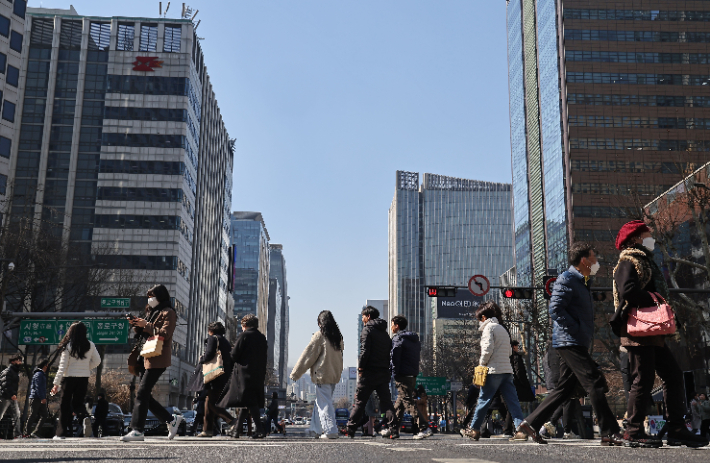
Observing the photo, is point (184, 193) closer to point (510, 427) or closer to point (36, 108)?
point (36, 108)

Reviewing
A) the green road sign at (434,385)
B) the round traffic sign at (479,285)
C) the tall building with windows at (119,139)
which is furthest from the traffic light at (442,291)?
the tall building with windows at (119,139)

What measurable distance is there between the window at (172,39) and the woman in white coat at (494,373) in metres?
68.8

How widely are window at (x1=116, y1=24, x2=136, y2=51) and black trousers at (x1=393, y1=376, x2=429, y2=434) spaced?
6851 centimetres

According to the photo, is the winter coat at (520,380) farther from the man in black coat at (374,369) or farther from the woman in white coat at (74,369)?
the woman in white coat at (74,369)

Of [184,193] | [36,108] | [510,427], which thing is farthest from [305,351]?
[36,108]

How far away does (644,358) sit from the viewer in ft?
21.2

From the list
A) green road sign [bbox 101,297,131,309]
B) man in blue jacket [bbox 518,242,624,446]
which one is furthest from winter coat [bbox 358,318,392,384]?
green road sign [bbox 101,297,131,309]

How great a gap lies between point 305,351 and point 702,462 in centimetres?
665

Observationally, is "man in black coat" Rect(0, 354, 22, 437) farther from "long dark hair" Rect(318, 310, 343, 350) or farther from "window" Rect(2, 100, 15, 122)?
"window" Rect(2, 100, 15, 122)

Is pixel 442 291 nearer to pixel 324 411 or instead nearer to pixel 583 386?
pixel 324 411

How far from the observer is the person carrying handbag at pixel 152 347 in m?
8.59

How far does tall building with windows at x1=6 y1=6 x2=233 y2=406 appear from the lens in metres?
68.4

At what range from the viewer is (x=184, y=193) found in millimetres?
71250

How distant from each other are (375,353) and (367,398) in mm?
615
